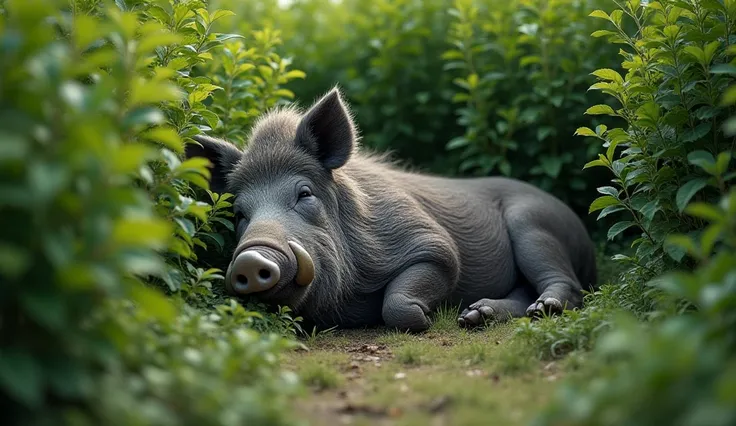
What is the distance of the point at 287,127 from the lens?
651cm

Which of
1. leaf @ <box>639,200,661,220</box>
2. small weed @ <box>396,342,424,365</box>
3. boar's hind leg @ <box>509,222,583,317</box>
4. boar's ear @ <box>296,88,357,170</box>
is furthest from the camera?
boar's hind leg @ <box>509,222,583,317</box>

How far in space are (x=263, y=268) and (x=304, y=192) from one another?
3.63ft

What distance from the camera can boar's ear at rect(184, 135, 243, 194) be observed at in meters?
6.29

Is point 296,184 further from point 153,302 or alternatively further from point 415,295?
point 153,302

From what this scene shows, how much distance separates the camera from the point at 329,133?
6379mm

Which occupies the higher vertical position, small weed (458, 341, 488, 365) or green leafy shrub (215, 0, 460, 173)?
green leafy shrub (215, 0, 460, 173)

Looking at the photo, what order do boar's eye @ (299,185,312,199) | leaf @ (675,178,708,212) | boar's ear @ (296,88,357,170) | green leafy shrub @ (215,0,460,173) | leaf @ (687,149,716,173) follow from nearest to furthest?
leaf @ (687,149,716,173), leaf @ (675,178,708,212), boar's eye @ (299,185,312,199), boar's ear @ (296,88,357,170), green leafy shrub @ (215,0,460,173)

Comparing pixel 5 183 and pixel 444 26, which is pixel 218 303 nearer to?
pixel 5 183

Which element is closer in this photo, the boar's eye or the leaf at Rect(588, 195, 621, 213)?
the leaf at Rect(588, 195, 621, 213)

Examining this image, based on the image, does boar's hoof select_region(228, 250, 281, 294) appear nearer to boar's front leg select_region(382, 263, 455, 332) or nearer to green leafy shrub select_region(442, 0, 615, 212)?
boar's front leg select_region(382, 263, 455, 332)

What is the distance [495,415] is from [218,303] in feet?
7.36

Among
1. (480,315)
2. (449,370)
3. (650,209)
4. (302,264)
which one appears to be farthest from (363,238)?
(650,209)

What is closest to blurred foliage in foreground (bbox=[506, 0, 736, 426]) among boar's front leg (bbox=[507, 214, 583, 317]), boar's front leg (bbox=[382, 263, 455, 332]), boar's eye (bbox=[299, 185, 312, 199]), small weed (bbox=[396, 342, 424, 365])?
Result: small weed (bbox=[396, 342, 424, 365])

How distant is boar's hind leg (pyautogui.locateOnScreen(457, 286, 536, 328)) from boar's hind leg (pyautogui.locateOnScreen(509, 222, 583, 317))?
14 centimetres
